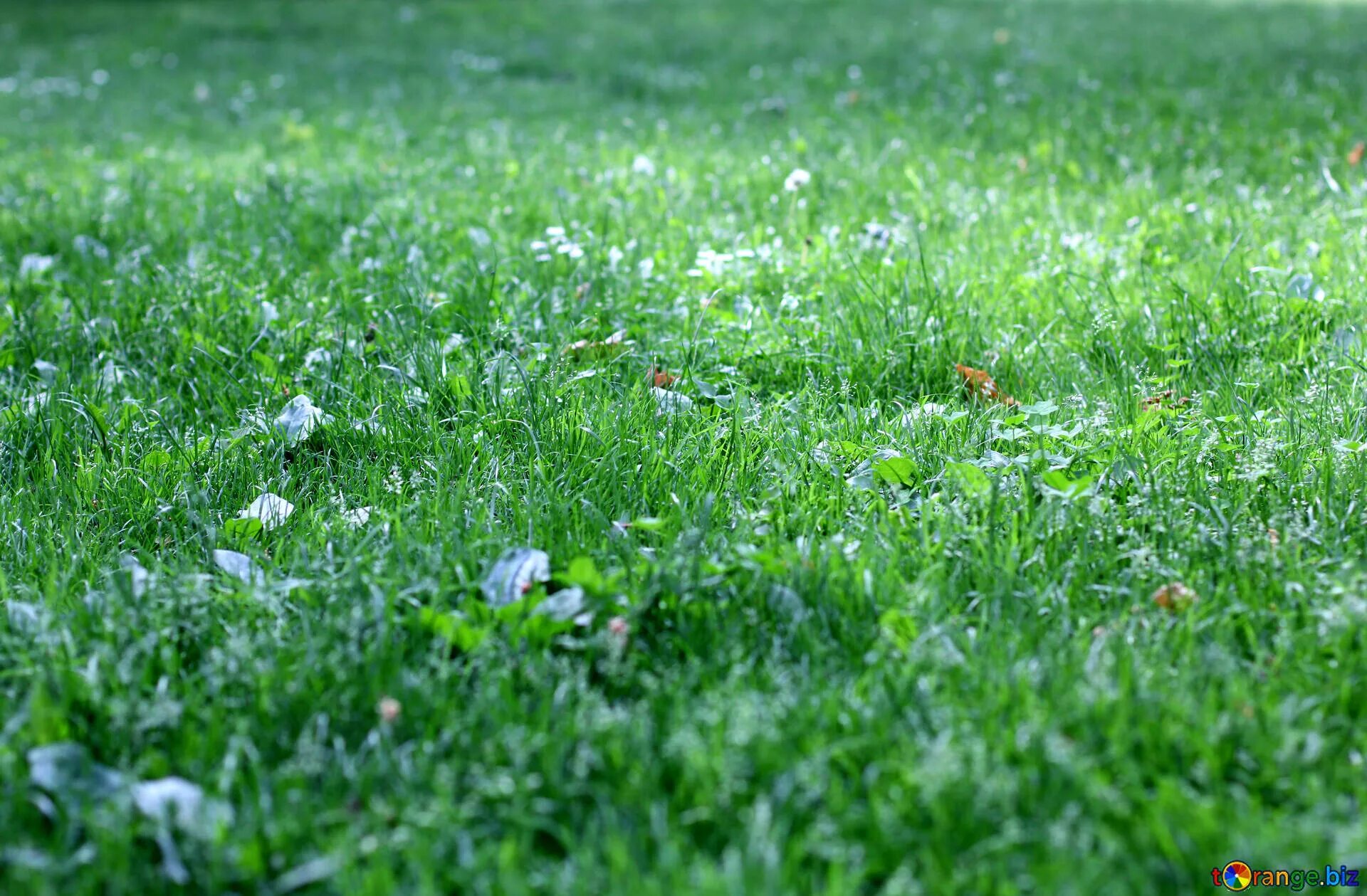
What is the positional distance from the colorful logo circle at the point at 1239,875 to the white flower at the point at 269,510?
1761mm

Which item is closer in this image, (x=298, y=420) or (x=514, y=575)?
(x=514, y=575)

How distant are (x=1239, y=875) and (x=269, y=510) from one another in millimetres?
1833

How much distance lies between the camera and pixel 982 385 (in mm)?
2664

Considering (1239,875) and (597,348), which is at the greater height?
(597,348)

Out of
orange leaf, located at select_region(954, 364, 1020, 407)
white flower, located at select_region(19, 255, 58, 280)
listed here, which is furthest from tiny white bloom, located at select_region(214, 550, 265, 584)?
white flower, located at select_region(19, 255, 58, 280)

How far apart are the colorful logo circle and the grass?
0.05ft

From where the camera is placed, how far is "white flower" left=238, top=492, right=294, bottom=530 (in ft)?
6.79

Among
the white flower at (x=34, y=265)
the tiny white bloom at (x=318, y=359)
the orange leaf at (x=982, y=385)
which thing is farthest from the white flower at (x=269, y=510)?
the white flower at (x=34, y=265)

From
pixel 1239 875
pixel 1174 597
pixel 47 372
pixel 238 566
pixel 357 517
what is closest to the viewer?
pixel 1239 875

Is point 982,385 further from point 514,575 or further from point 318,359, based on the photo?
point 318,359

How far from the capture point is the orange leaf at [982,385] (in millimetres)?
2615

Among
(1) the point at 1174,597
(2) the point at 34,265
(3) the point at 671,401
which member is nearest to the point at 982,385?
(3) the point at 671,401

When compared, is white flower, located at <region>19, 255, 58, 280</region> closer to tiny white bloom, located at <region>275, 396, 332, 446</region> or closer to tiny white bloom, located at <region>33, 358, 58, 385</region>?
tiny white bloom, located at <region>33, 358, 58, 385</region>

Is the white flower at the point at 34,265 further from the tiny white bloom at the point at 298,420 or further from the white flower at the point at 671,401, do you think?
the white flower at the point at 671,401
